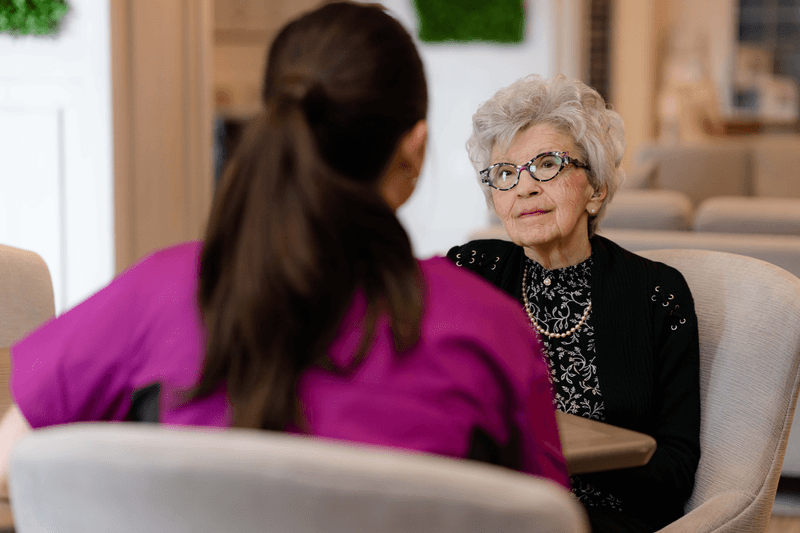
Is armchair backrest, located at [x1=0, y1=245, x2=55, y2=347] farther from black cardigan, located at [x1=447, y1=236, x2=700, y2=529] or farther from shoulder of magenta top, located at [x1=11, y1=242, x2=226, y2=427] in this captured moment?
black cardigan, located at [x1=447, y1=236, x2=700, y2=529]

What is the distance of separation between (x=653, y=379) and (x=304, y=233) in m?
0.86

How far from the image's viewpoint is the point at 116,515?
522 millimetres

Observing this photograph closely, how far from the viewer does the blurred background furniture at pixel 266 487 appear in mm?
474

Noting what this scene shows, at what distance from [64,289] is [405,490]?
2.95 metres

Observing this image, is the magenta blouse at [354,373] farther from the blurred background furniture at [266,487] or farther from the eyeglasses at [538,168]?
the eyeglasses at [538,168]

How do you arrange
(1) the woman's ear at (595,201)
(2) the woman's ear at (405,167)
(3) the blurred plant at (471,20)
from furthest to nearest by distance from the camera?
(3) the blurred plant at (471,20), (1) the woman's ear at (595,201), (2) the woman's ear at (405,167)

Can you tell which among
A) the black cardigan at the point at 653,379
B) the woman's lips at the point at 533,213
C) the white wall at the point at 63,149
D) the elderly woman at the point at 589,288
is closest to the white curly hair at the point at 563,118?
the elderly woman at the point at 589,288

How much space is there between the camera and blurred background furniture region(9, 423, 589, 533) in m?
0.47

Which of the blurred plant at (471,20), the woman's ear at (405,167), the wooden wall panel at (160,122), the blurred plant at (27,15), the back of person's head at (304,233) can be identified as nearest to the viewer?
the back of person's head at (304,233)

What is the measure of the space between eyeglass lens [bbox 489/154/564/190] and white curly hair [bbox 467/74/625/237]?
4 cm

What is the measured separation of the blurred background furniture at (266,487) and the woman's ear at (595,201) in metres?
1.06

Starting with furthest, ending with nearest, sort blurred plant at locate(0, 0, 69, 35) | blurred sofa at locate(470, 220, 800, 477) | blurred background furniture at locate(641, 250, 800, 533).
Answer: blurred plant at locate(0, 0, 69, 35) → blurred sofa at locate(470, 220, 800, 477) → blurred background furniture at locate(641, 250, 800, 533)

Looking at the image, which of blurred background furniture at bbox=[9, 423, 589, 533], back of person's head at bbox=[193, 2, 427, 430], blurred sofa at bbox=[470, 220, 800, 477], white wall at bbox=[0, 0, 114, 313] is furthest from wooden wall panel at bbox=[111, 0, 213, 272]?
blurred background furniture at bbox=[9, 423, 589, 533]

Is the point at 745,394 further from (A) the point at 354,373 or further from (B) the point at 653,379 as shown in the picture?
(A) the point at 354,373
